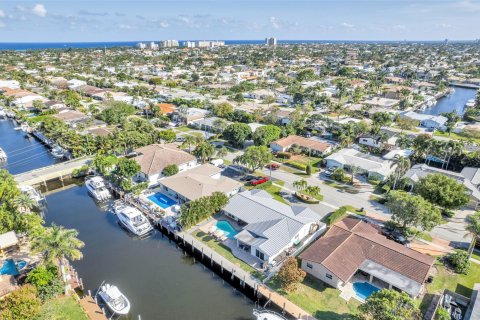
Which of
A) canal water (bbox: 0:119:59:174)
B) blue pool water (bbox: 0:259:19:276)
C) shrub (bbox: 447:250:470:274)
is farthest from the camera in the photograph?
canal water (bbox: 0:119:59:174)

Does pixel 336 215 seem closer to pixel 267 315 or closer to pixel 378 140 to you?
pixel 267 315

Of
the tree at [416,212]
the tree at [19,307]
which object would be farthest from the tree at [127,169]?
the tree at [416,212]

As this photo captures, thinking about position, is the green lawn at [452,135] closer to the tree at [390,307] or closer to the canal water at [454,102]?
the canal water at [454,102]

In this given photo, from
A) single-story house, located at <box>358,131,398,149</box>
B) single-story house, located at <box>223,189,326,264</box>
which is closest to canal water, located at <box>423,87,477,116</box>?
single-story house, located at <box>358,131,398,149</box>

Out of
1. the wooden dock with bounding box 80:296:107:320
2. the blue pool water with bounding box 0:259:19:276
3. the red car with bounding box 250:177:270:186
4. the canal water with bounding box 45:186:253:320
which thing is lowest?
the canal water with bounding box 45:186:253:320

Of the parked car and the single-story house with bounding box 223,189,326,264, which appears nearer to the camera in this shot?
the single-story house with bounding box 223,189,326,264

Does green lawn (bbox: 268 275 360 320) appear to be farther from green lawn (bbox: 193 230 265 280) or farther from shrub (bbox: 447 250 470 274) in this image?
shrub (bbox: 447 250 470 274)
